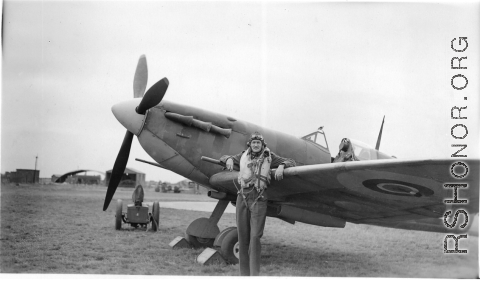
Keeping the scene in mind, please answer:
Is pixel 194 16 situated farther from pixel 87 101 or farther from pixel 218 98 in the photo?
pixel 87 101

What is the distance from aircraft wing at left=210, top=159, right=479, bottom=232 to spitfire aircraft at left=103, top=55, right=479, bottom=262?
1 centimetres

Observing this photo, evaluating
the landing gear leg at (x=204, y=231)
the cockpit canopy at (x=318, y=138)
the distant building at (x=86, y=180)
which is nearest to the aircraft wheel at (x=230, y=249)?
the landing gear leg at (x=204, y=231)

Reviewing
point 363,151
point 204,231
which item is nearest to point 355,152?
point 363,151

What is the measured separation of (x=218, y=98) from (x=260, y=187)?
265cm

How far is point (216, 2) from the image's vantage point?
5727 millimetres

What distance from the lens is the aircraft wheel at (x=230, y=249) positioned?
5.86 metres

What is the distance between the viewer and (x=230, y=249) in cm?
589

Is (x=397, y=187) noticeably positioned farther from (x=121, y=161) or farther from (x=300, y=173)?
(x=121, y=161)

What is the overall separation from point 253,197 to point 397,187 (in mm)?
1803

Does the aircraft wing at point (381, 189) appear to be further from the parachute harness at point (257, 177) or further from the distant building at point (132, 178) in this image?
the distant building at point (132, 178)

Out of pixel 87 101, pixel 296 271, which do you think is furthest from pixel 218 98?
pixel 296 271

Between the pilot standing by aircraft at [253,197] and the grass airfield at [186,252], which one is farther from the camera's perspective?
the grass airfield at [186,252]

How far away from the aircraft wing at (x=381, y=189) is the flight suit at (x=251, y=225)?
2.26 ft

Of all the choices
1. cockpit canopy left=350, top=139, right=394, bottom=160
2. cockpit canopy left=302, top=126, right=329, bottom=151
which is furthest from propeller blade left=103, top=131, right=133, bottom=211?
A: cockpit canopy left=350, top=139, right=394, bottom=160
